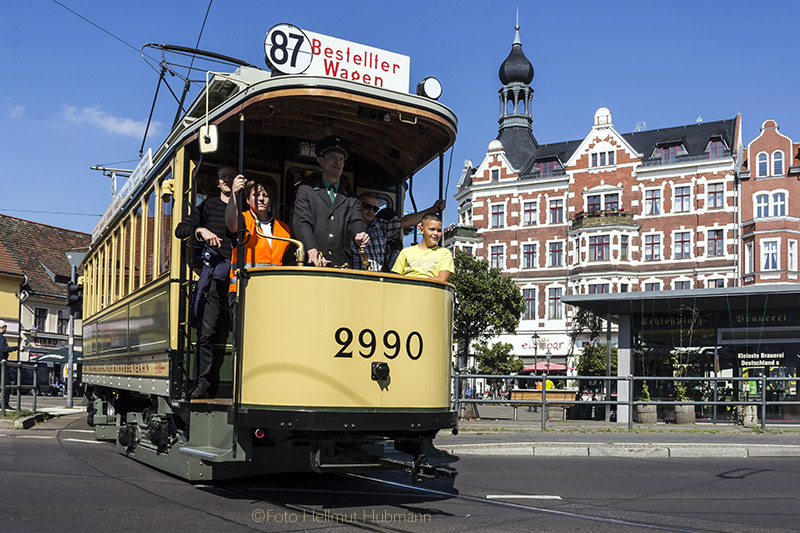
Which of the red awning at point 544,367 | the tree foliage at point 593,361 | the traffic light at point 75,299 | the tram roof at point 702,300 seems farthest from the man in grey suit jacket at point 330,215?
the red awning at point 544,367

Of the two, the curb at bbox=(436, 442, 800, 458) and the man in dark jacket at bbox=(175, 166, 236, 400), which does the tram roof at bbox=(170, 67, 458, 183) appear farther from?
the curb at bbox=(436, 442, 800, 458)

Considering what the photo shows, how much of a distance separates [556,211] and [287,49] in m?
56.8

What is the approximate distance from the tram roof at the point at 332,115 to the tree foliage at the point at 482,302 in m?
43.5

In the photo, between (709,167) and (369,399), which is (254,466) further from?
(709,167)

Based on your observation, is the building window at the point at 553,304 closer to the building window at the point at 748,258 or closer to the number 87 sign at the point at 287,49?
the building window at the point at 748,258

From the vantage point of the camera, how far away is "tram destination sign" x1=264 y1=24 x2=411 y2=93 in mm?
7297

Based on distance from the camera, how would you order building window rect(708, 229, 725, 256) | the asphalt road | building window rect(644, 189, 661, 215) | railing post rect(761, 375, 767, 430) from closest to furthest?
the asphalt road, railing post rect(761, 375, 767, 430), building window rect(708, 229, 725, 256), building window rect(644, 189, 661, 215)

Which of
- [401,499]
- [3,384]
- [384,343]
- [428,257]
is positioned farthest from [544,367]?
[384,343]

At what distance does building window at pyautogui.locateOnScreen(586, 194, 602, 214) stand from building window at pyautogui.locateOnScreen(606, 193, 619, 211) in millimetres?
579

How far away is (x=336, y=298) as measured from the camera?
6664 millimetres

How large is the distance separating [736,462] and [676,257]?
48280mm

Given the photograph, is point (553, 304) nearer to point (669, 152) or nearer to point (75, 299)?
point (669, 152)

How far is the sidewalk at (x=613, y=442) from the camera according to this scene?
41.9 ft

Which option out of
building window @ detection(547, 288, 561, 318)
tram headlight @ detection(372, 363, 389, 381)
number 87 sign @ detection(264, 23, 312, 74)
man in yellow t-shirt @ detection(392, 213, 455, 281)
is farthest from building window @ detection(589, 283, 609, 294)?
tram headlight @ detection(372, 363, 389, 381)
